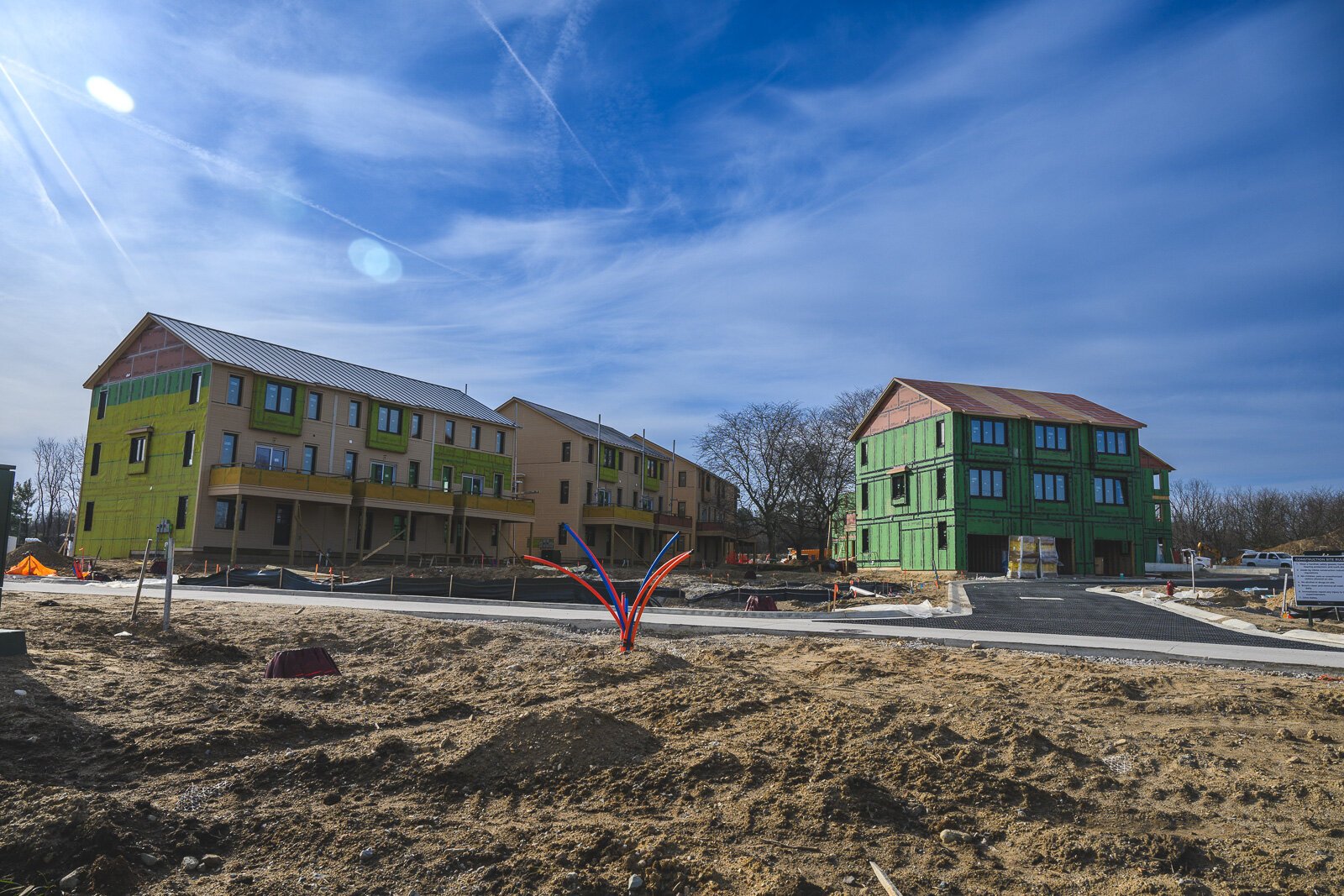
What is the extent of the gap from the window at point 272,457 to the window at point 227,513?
1907 millimetres

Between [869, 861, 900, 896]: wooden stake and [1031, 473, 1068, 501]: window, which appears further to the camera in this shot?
[1031, 473, 1068, 501]: window

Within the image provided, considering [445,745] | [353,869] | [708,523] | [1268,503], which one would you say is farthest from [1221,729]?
[1268,503]

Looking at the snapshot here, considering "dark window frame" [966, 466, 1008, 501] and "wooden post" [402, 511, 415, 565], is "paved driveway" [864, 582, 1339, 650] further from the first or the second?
"wooden post" [402, 511, 415, 565]

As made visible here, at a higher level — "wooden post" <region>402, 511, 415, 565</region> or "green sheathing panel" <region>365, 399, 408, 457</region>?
"green sheathing panel" <region>365, 399, 408, 457</region>

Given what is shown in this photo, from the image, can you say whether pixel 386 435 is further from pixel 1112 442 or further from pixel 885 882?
pixel 885 882

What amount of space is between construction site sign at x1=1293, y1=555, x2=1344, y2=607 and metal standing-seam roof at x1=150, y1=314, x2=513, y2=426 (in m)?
36.6

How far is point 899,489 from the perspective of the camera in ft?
156

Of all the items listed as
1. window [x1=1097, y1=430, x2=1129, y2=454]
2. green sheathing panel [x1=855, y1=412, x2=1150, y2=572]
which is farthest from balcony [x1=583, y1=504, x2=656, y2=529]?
window [x1=1097, y1=430, x2=1129, y2=454]

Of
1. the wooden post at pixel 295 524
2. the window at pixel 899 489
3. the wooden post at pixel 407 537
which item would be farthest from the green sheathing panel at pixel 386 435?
the window at pixel 899 489

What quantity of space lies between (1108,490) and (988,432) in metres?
8.29

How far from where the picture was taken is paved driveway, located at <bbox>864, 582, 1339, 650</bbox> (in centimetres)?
1492

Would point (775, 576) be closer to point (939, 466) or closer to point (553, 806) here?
point (939, 466)

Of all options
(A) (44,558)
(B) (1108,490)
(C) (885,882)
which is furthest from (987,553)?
(C) (885,882)

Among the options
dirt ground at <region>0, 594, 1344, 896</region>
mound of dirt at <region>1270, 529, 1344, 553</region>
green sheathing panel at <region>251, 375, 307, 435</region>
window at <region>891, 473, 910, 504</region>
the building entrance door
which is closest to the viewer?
dirt ground at <region>0, 594, 1344, 896</region>
